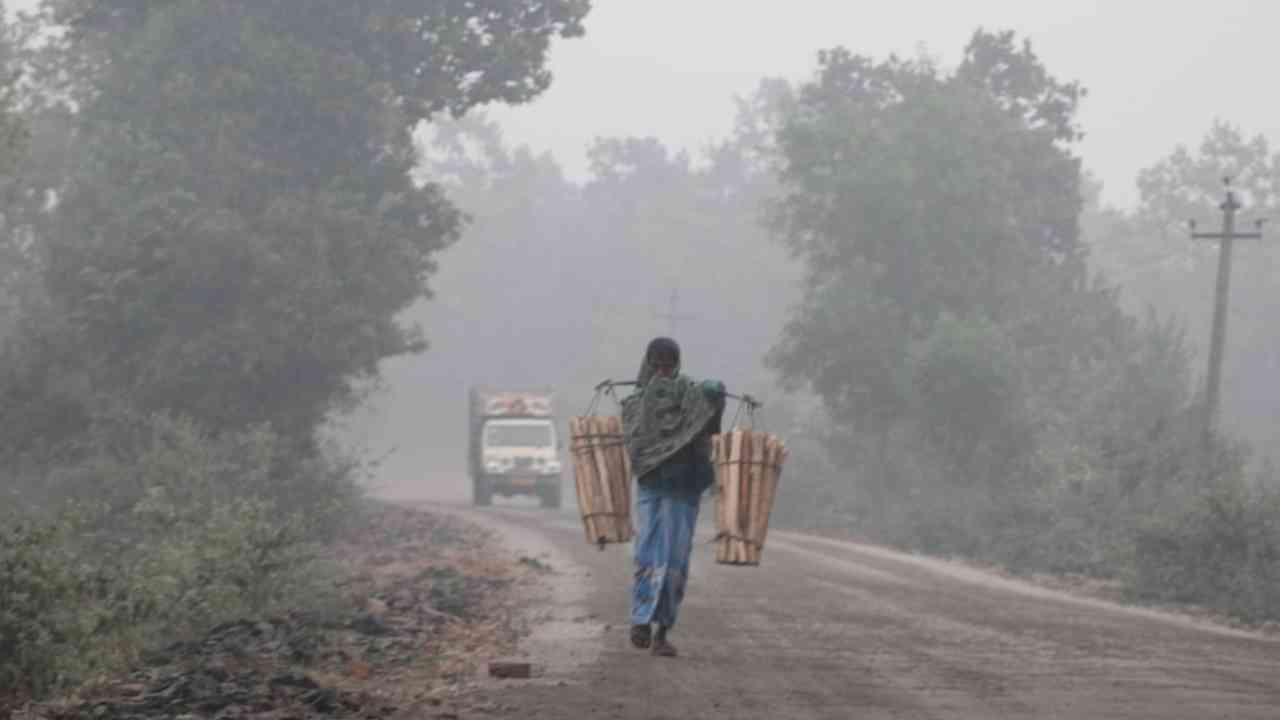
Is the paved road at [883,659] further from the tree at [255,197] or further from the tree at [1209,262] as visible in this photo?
the tree at [1209,262]

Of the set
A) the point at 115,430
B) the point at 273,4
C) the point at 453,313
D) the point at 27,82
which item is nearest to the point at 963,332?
the point at 273,4

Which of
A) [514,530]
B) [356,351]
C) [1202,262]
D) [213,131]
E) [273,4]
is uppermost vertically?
[1202,262]

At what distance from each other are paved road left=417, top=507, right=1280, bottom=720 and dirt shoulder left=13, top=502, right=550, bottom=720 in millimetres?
516

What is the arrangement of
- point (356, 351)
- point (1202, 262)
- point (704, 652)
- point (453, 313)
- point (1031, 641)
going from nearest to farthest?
point (704, 652) → point (1031, 641) → point (356, 351) → point (1202, 262) → point (453, 313)

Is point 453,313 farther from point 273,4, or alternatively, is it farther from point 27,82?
point 273,4

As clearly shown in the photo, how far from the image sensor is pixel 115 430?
1296 inches

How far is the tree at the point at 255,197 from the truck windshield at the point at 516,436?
46.4 ft

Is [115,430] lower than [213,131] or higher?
A: lower

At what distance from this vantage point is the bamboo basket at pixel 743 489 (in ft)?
42.5

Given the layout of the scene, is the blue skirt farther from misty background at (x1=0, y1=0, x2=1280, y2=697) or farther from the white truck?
the white truck

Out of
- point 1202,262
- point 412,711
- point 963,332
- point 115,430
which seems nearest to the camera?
point 412,711

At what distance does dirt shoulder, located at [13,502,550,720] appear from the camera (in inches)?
414

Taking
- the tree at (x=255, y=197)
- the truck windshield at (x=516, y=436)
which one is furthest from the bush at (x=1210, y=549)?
the truck windshield at (x=516, y=436)

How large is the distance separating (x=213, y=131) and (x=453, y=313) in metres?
87.7
